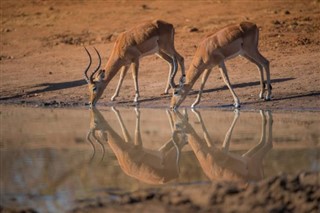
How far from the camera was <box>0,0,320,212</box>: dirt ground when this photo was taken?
52.5 feet

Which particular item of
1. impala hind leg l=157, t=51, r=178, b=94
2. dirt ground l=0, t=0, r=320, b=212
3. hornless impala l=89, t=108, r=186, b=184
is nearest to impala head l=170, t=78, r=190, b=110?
dirt ground l=0, t=0, r=320, b=212

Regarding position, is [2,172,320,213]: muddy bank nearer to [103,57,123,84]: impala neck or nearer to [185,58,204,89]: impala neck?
[185,58,204,89]: impala neck

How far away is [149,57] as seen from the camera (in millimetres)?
19047

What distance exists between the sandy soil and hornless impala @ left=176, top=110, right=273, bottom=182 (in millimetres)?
3104

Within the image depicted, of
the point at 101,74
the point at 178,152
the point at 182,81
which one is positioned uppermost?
the point at 178,152

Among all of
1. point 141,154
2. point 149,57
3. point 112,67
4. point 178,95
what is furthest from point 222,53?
point 141,154

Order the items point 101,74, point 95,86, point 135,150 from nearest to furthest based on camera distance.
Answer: point 135,150, point 95,86, point 101,74

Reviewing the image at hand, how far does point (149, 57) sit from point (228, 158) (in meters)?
9.04

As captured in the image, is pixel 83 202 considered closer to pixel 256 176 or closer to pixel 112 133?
pixel 256 176

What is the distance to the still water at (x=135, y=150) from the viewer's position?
874cm

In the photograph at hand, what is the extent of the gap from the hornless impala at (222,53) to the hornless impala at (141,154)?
1.67m

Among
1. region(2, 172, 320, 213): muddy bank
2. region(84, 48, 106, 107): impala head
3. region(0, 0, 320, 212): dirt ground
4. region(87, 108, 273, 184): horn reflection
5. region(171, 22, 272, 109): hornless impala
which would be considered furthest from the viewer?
region(0, 0, 320, 212): dirt ground

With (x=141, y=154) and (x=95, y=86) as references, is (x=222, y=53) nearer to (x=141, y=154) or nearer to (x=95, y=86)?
(x=95, y=86)

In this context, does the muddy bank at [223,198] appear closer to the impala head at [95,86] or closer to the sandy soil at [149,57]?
the sandy soil at [149,57]
